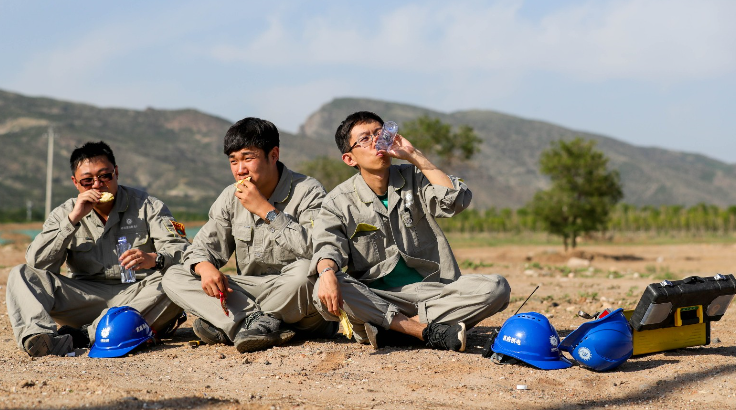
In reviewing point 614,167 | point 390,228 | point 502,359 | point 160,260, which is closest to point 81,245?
point 160,260

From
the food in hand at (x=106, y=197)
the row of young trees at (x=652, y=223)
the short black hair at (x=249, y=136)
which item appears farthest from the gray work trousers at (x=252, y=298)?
the row of young trees at (x=652, y=223)

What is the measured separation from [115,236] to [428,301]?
93.4 inches

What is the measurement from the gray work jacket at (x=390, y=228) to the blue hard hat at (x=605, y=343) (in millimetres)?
1050

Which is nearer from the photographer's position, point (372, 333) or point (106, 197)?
point (372, 333)

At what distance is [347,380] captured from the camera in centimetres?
399

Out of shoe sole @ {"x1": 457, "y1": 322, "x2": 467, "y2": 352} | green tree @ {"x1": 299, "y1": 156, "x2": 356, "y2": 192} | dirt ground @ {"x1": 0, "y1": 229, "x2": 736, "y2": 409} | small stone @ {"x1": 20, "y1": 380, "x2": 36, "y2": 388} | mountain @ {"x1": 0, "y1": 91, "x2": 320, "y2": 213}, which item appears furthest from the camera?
mountain @ {"x1": 0, "y1": 91, "x2": 320, "y2": 213}

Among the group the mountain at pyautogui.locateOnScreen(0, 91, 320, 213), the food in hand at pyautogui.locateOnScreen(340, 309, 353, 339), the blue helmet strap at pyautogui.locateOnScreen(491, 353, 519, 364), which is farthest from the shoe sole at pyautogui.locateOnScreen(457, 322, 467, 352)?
the mountain at pyautogui.locateOnScreen(0, 91, 320, 213)

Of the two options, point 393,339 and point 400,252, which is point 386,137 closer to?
point 400,252

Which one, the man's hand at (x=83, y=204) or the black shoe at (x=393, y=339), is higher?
the man's hand at (x=83, y=204)

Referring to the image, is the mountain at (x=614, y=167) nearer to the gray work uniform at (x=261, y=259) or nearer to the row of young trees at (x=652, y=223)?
the row of young trees at (x=652, y=223)

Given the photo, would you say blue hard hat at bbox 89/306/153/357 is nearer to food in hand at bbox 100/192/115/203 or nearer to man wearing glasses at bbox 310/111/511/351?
food in hand at bbox 100/192/115/203

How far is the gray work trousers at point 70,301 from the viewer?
488cm

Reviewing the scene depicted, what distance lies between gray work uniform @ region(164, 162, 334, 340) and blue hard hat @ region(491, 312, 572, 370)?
126 cm

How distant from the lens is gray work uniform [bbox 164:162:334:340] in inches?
188
